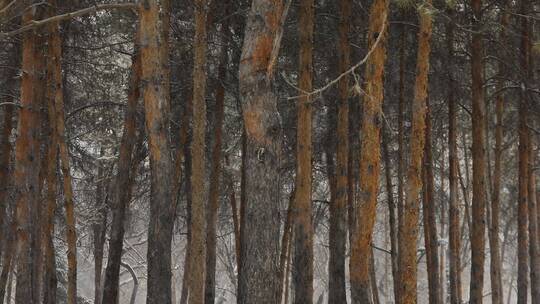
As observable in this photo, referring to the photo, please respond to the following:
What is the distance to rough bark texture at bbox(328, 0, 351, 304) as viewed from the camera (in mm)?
13195

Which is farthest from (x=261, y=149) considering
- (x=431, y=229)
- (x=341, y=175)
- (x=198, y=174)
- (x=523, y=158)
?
(x=523, y=158)

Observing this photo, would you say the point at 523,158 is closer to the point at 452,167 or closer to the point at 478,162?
the point at 452,167

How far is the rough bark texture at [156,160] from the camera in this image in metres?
9.27

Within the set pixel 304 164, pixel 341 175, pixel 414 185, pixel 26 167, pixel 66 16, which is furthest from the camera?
pixel 341 175

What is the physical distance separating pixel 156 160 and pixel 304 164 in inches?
143

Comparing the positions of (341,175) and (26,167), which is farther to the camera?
(341,175)

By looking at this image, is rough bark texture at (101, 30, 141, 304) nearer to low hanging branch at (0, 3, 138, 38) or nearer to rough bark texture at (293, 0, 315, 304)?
rough bark texture at (293, 0, 315, 304)

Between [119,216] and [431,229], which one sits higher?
[431,229]

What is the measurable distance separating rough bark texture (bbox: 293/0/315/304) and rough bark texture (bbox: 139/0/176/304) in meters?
3.41

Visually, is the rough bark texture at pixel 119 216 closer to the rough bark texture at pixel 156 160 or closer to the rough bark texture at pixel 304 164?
the rough bark texture at pixel 156 160

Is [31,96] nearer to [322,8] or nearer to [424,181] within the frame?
[322,8]

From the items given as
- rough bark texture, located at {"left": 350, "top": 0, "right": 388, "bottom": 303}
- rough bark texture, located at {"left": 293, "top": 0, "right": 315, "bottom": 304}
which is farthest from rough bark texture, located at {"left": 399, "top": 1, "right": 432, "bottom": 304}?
rough bark texture, located at {"left": 293, "top": 0, "right": 315, "bottom": 304}

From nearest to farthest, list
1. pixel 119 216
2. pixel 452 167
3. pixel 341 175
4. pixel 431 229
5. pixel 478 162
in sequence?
pixel 119 216 < pixel 478 162 < pixel 341 175 < pixel 452 167 < pixel 431 229

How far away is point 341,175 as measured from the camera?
43.7ft
